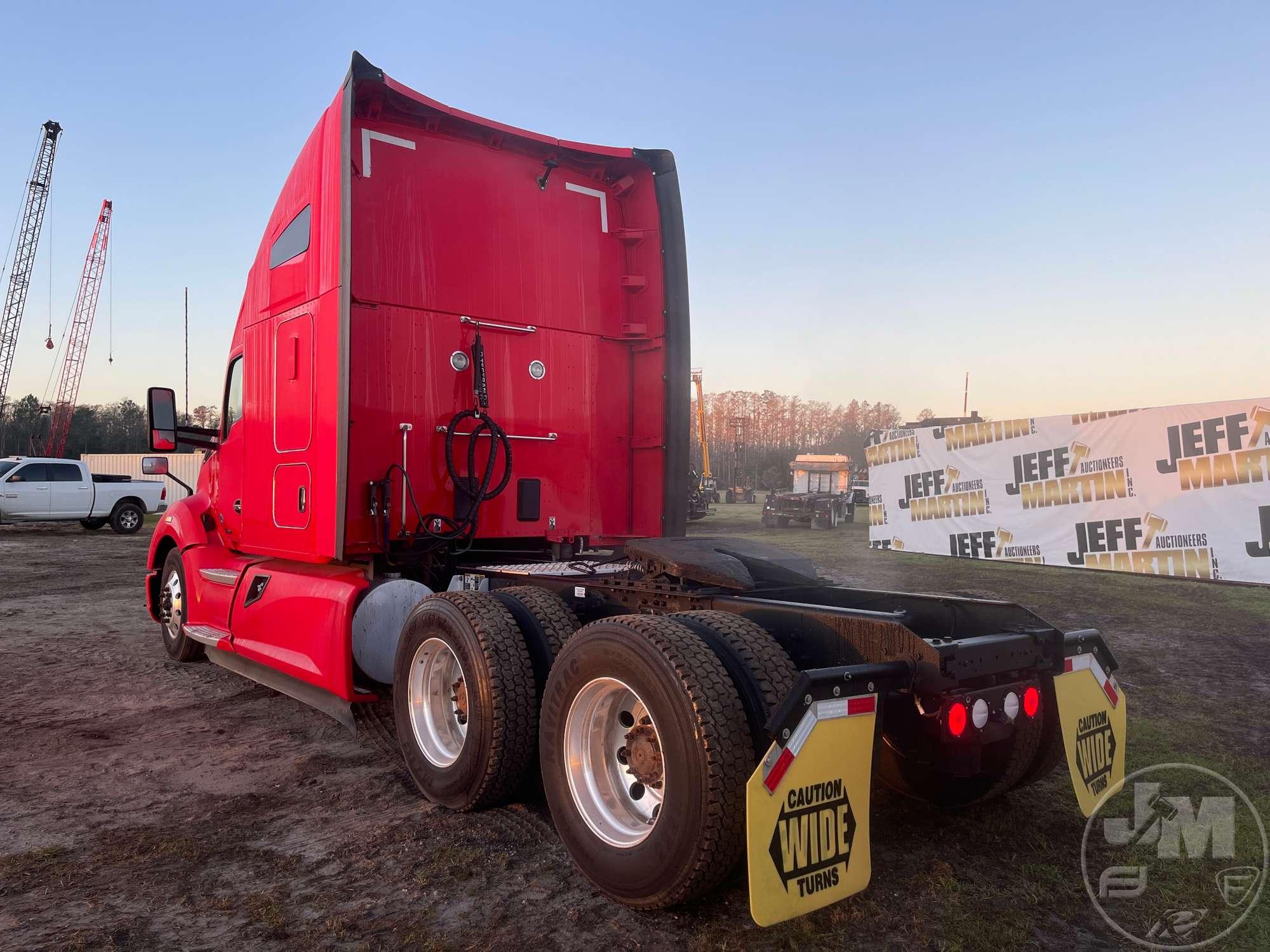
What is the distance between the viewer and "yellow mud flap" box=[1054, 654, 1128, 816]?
3.25 metres

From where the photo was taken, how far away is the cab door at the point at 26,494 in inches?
861

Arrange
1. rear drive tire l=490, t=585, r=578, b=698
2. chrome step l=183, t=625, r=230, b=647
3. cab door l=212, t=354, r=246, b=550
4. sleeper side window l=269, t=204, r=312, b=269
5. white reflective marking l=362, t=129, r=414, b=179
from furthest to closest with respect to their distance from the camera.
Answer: cab door l=212, t=354, r=246, b=550 < chrome step l=183, t=625, r=230, b=647 < sleeper side window l=269, t=204, r=312, b=269 < white reflective marking l=362, t=129, r=414, b=179 < rear drive tire l=490, t=585, r=578, b=698

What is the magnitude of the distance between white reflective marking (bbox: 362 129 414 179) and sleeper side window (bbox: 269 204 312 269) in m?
0.42

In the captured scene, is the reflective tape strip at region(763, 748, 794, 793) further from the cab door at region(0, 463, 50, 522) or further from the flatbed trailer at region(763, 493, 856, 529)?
the flatbed trailer at region(763, 493, 856, 529)

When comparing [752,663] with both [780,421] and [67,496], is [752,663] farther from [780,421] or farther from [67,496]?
[780,421]

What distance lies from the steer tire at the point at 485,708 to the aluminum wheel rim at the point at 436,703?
69 millimetres

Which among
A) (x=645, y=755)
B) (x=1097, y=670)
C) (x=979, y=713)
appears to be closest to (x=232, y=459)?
(x=645, y=755)

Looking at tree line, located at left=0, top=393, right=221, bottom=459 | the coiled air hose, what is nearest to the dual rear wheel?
the coiled air hose

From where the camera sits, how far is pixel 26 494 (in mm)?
21984

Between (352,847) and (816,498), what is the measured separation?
2707 centimetres

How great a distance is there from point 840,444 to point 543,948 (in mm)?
94196

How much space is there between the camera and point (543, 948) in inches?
105

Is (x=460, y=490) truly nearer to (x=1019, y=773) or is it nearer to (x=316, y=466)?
(x=316, y=466)

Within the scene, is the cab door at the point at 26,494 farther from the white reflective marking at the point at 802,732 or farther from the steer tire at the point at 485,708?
the white reflective marking at the point at 802,732
